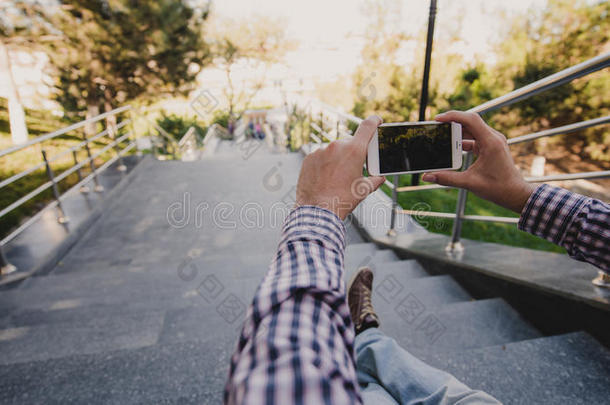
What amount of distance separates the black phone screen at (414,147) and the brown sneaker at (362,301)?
65 cm

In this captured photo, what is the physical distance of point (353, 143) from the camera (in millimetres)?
712

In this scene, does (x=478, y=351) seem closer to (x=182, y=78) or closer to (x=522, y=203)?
(x=522, y=203)

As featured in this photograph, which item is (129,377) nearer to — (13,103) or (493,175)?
(493,175)

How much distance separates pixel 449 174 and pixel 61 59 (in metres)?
9.88

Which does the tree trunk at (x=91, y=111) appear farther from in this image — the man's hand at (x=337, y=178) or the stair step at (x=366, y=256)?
the man's hand at (x=337, y=178)

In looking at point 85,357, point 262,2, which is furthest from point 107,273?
point 262,2

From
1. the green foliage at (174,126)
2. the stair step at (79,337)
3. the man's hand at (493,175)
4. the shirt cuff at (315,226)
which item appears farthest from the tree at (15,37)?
the man's hand at (493,175)

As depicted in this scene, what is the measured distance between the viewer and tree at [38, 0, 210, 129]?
769 centimetres

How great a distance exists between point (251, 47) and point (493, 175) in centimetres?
1977

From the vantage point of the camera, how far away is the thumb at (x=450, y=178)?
0.86m

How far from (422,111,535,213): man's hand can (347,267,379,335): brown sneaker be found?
0.66m

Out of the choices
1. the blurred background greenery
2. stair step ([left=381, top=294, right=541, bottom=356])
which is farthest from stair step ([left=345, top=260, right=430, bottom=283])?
the blurred background greenery

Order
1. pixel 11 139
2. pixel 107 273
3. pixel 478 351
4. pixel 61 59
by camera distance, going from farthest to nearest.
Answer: pixel 61 59 → pixel 11 139 → pixel 107 273 → pixel 478 351

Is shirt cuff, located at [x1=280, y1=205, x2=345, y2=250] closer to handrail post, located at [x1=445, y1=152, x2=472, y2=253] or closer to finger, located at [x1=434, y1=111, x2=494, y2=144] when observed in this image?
finger, located at [x1=434, y1=111, x2=494, y2=144]
